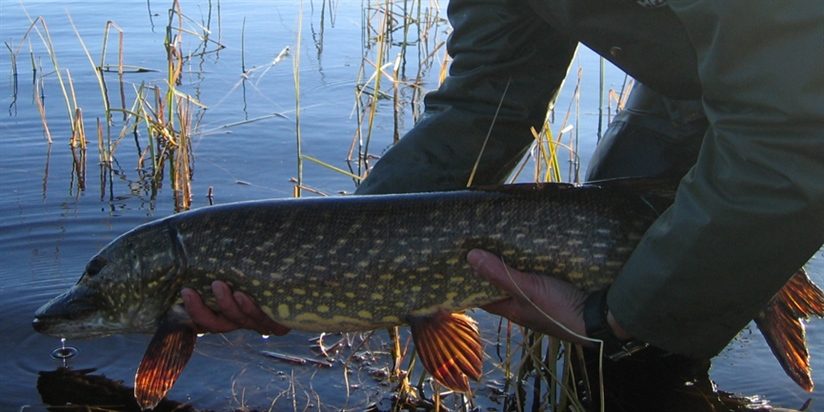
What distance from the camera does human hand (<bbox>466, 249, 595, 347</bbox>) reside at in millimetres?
2359

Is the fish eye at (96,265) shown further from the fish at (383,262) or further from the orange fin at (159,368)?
the orange fin at (159,368)

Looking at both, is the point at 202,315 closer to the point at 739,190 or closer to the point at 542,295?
the point at 542,295

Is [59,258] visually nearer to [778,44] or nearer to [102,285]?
[102,285]

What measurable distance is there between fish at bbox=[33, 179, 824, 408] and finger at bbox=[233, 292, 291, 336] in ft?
0.08

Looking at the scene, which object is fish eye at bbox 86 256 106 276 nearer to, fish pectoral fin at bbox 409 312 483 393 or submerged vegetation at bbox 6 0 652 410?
submerged vegetation at bbox 6 0 652 410

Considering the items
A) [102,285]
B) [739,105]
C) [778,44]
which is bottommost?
[102,285]

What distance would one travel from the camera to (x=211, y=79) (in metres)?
6.56

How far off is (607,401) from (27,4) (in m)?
8.00

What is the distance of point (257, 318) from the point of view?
265 centimetres

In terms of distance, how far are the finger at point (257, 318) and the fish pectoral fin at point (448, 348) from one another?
1.51 ft

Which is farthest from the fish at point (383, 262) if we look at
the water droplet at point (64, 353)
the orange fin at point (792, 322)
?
the water droplet at point (64, 353)

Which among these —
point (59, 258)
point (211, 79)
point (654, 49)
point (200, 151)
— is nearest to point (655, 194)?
point (654, 49)

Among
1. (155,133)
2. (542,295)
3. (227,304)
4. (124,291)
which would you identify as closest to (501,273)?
(542,295)

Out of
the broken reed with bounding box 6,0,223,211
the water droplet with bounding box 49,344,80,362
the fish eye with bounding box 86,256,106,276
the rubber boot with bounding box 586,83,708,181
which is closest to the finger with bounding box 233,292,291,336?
the fish eye with bounding box 86,256,106,276
